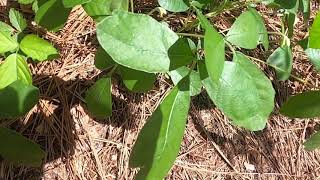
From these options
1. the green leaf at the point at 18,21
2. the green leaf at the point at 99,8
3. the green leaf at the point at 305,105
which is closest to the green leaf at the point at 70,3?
the green leaf at the point at 99,8

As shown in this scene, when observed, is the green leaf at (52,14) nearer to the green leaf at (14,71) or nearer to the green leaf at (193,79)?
the green leaf at (14,71)

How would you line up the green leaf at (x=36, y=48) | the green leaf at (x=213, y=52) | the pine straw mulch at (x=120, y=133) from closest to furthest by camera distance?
the green leaf at (x=213, y=52)
the green leaf at (x=36, y=48)
the pine straw mulch at (x=120, y=133)

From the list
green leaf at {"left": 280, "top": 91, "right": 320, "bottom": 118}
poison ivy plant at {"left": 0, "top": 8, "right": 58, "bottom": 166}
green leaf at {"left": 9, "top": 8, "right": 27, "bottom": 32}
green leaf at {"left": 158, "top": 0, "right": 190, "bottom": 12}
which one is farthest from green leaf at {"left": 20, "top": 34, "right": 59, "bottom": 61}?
green leaf at {"left": 280, "top": 91, "right": 320, "bottom": 118}

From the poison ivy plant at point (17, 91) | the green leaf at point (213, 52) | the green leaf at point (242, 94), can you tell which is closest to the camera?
the green leaf at point (213, 52)

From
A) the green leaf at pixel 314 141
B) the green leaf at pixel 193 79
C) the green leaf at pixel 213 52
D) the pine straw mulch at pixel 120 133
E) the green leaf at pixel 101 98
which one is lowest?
the pine straw mulch at pixel 120 133

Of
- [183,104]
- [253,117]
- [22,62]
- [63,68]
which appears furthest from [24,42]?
[253,117]

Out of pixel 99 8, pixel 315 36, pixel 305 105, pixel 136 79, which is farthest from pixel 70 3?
pixel 305 105

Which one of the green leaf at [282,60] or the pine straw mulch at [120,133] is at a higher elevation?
the green leaf at [282,60]
